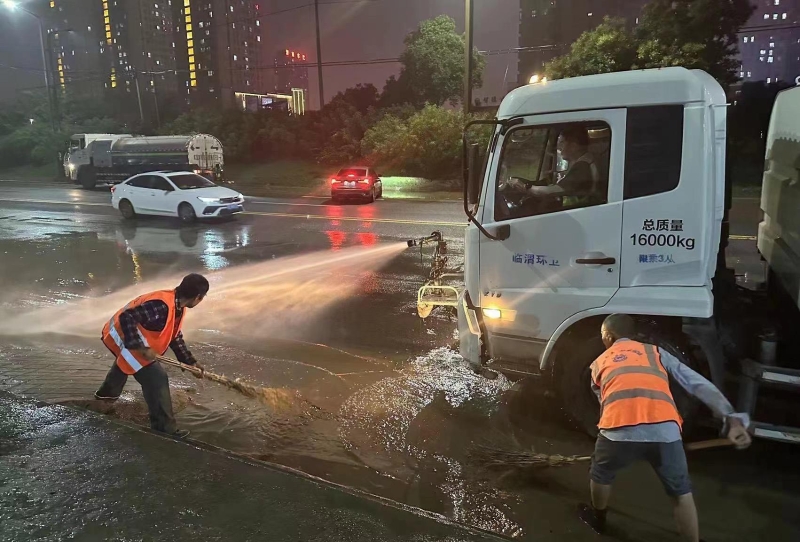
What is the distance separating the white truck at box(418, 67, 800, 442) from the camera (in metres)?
3.92

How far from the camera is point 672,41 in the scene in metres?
22.4

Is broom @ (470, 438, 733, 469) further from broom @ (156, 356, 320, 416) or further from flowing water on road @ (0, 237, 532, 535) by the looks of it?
broom @ (156, 356, 320, 416)

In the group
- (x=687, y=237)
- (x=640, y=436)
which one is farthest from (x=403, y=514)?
(x=687, y=237)

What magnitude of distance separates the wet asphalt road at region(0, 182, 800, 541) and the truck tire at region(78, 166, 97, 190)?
65.7 ft

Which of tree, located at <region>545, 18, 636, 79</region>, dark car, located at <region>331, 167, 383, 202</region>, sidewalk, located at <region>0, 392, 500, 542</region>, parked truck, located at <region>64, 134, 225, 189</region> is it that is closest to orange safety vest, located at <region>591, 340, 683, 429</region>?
sidewalk, located at <region>0, 392, 500, 542</region>

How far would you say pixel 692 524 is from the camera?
3.09m

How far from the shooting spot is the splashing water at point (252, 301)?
310 inches

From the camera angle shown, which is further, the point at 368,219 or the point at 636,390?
the point at 368,219

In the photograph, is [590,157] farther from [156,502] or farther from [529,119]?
[156,502]

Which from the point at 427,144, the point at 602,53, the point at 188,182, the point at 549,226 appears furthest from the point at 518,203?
the point at 427,144

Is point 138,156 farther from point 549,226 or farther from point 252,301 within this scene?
point 549,226

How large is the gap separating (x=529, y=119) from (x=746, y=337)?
216 cm

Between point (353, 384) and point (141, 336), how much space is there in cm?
210

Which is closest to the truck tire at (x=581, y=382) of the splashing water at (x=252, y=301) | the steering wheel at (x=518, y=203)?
the steering wheel at (x=518, y=203)
